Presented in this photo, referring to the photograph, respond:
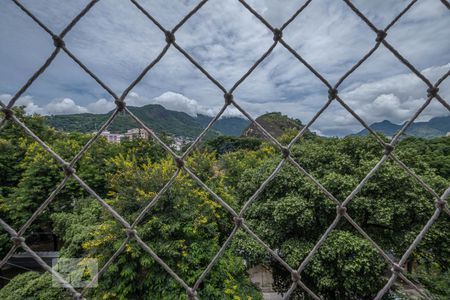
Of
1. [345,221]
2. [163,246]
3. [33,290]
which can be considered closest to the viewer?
[163,246]

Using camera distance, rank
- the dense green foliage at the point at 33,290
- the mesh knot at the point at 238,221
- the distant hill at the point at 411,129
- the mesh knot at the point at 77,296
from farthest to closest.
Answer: the dense green foliage at the point at 33,290, the distant hill at the point at 411,129, the mesh knot at the point at 238,221, the mesh knot at the point at 77,296

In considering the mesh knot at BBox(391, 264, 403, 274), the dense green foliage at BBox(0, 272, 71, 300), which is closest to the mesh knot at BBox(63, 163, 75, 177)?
the mesh knot at BBox(391, 264, 403, 274)

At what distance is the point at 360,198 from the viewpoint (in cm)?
464

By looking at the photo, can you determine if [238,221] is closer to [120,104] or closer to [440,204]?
[120,104]

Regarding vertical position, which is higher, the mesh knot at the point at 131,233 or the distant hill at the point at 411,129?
the distant hill at the point at 411,129

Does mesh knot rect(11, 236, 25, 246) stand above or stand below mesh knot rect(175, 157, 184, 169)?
below

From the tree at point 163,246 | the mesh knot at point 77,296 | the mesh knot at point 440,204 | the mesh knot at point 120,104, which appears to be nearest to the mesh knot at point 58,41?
the mesh knot at point 120,104

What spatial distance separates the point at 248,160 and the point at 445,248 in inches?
263

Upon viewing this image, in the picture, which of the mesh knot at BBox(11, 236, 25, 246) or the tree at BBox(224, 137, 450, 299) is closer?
the mesh knot at BBox(11, 236, 25, 246)

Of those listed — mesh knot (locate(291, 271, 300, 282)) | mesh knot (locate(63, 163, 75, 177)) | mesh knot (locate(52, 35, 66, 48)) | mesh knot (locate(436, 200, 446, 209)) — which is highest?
mesh knot (locate(436, 200, 446, 209))

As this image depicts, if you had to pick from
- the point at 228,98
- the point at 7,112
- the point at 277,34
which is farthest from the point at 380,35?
the point at 7,112

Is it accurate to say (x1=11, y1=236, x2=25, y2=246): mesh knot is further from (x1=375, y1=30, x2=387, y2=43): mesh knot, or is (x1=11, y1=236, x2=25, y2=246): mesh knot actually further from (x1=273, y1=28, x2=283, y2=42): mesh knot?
(x1=375, y1=30, x2=387, y2=43): mesh knot

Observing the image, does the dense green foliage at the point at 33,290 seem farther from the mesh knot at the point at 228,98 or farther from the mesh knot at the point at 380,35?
the mesh knot at the point at 380,35

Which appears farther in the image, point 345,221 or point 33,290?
point 345,221
